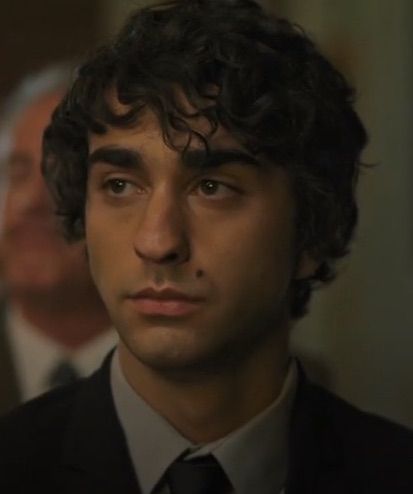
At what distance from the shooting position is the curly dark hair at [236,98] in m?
0.58

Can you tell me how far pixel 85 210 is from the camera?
25.4 inches

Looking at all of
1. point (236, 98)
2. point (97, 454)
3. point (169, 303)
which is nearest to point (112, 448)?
point (97, 454)

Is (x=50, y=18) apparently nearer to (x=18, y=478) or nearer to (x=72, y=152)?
(x=72, y=152)

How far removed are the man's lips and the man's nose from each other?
2 cm

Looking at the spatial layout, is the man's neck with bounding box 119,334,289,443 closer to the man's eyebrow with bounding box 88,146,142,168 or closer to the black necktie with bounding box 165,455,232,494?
the black necktie with bounding box 165,455,232,494

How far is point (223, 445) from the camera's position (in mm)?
618

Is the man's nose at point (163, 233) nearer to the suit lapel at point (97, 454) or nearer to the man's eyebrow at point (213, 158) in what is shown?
the man's eyebrow at point (213, 158)

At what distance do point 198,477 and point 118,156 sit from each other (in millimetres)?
229

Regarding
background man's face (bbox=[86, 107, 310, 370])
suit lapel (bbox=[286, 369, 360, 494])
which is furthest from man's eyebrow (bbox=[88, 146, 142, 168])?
suit lapel (bbox=[286, 369, 360, 494])

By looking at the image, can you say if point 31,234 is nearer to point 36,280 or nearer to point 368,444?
point 36,280

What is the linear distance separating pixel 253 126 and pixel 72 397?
25cm

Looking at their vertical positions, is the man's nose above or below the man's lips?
above

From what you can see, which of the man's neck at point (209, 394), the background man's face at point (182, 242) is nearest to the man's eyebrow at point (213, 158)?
the background man's face at point (182, 242)

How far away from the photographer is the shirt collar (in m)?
0.61
